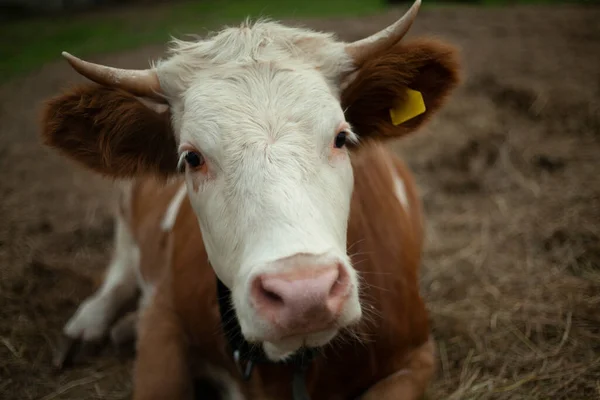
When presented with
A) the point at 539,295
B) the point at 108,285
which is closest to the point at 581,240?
the point at 539,295

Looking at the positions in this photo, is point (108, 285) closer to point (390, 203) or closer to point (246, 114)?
point (390, 203)

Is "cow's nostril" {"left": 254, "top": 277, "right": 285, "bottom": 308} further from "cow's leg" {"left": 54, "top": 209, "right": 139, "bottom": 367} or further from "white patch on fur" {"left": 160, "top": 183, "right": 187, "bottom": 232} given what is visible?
"cow's leg" {"left": 54, "top": 209, "right": 139, "bottom": 367}

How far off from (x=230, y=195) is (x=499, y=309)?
2.25 m

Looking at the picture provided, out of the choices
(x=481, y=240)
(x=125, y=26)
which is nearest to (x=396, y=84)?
(x=481, y=240)

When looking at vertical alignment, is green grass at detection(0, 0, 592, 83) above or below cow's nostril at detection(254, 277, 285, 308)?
below

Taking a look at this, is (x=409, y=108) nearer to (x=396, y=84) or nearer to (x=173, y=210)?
(x=396, y=84)

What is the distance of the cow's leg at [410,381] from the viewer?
251 centimetres

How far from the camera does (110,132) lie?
95.8 inches

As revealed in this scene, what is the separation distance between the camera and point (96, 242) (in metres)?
5.01

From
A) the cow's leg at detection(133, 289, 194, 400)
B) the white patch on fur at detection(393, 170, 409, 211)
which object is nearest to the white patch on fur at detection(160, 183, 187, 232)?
the cow's leg at detection(133, 289, 194, 400)

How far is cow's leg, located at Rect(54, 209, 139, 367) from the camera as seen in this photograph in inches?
142

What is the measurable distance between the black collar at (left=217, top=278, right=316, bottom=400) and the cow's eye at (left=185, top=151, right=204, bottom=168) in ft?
1.87

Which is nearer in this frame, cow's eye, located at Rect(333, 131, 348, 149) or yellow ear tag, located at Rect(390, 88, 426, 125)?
cow's eye, located at Rect(333, 131, 348, 149)

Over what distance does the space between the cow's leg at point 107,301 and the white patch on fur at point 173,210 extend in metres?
0.52
